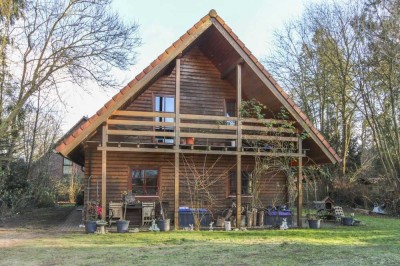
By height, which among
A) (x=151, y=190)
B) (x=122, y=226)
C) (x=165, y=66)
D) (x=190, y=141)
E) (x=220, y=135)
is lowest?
(x=122, y=226)

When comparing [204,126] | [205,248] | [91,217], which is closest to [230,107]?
[204,126]

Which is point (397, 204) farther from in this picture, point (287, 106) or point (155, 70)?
point (155, 70)

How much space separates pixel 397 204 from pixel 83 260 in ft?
55.7

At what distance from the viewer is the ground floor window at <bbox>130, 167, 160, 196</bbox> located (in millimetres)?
15070

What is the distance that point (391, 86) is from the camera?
20.8 metres

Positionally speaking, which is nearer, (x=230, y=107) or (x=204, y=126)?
(x=204, y=126)

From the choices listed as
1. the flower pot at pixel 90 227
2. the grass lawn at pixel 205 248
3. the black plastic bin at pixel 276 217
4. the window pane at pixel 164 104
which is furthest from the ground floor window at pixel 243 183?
the flower pot at pixel 90 227

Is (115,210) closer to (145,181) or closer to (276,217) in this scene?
(145,181)

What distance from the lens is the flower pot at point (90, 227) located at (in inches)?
472

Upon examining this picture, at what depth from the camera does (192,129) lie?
15734 mm

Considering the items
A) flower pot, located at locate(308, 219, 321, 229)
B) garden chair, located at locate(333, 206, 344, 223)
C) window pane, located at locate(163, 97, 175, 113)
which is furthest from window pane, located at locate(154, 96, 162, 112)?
garden chair, located at locate(333, 206, 344, 223)

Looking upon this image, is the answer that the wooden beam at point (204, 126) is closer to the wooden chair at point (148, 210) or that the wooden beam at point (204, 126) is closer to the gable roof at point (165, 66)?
the gable roof at point (165, 66)

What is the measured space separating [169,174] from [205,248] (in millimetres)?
6265

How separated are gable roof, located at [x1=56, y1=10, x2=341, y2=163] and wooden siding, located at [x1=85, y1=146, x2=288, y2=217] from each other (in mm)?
2020
